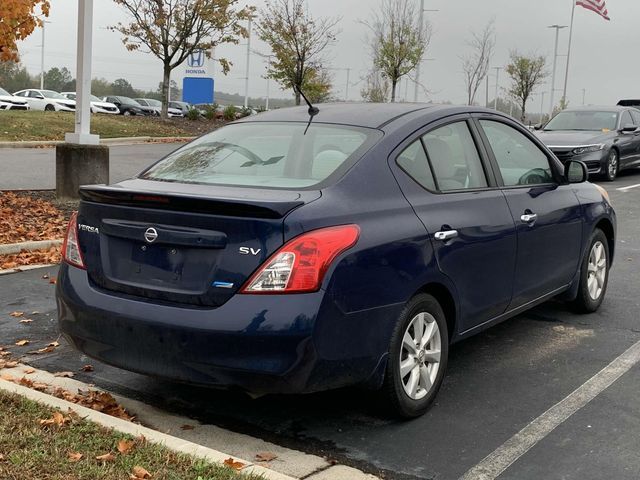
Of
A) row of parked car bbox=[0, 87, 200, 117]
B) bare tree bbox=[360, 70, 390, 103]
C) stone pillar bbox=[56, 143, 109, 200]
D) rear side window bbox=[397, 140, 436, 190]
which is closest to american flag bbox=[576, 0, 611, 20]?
Answer: bare tree bbox=[360, 70, 390, 103]

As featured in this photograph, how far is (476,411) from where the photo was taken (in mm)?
4289

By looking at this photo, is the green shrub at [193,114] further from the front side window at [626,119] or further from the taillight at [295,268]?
the taillight at [295,268]

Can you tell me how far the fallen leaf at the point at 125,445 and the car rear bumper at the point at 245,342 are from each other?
0.34m

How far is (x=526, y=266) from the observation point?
506 centimetres

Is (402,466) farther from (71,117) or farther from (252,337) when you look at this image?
(71,117)

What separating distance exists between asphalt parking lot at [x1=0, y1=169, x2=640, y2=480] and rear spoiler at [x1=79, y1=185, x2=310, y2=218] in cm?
117

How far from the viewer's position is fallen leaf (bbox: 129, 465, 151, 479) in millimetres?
3232

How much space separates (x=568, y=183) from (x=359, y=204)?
2.59 metres

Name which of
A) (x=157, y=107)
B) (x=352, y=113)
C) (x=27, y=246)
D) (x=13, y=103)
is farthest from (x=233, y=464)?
(x=157, y=107)

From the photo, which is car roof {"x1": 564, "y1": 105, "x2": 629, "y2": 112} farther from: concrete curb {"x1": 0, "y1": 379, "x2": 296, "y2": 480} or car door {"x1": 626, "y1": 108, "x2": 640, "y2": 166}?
concrete curb {"x1": 0, "y1": 379, "x2": 296, "y2": 480}

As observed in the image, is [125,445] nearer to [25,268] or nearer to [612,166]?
[25,268]

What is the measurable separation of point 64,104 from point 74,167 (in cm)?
3416

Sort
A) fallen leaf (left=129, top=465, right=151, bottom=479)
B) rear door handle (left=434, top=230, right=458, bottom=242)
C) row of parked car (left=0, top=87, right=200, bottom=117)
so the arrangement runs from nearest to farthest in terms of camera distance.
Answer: fallen leaf (left=129, top=465, right=151, bottom=479)
rear door handle (left=434, top=230, right=458, bottom=242)
row of parked car (left=0, top=87, right=200, bottom=117)

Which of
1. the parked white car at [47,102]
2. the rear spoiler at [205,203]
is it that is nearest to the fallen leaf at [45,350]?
the rear spoiler at [205,203]
